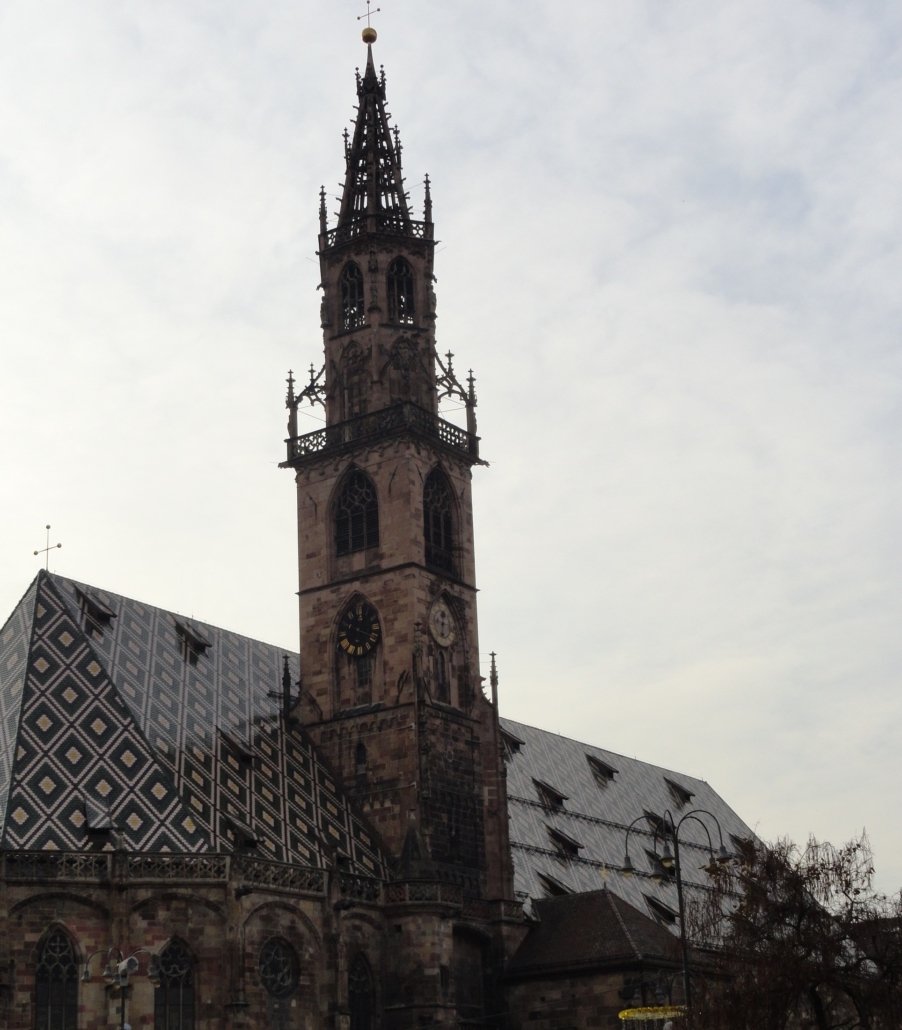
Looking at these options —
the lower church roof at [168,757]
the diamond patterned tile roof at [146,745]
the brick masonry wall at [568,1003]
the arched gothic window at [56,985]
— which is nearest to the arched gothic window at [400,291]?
the lower church roof at [168,757]

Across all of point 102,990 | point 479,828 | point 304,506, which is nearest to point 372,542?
point 304,506

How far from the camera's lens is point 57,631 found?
48.1 metres

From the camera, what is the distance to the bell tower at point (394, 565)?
5272 cm

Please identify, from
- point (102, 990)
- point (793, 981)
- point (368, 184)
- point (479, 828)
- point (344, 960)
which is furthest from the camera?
point (368, 184)

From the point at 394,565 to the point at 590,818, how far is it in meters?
17.9

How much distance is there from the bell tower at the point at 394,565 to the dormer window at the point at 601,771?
57.4 feet

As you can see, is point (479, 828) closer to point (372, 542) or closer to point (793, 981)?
point (372, 542)

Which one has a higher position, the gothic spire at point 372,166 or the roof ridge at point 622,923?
the gothic spire at point 372,166

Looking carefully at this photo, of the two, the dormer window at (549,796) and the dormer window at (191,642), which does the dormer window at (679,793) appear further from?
the dormer window at (191,642)

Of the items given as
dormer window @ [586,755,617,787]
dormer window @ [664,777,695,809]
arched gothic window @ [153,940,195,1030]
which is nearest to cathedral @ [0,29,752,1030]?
arched gothic window @ [153,940,195,1030]

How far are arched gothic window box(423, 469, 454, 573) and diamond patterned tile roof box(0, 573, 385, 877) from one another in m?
7.81

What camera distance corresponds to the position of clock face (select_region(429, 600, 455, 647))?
2169 inches

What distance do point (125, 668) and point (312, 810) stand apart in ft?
25.0

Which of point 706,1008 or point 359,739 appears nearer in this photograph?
point 706,1008
